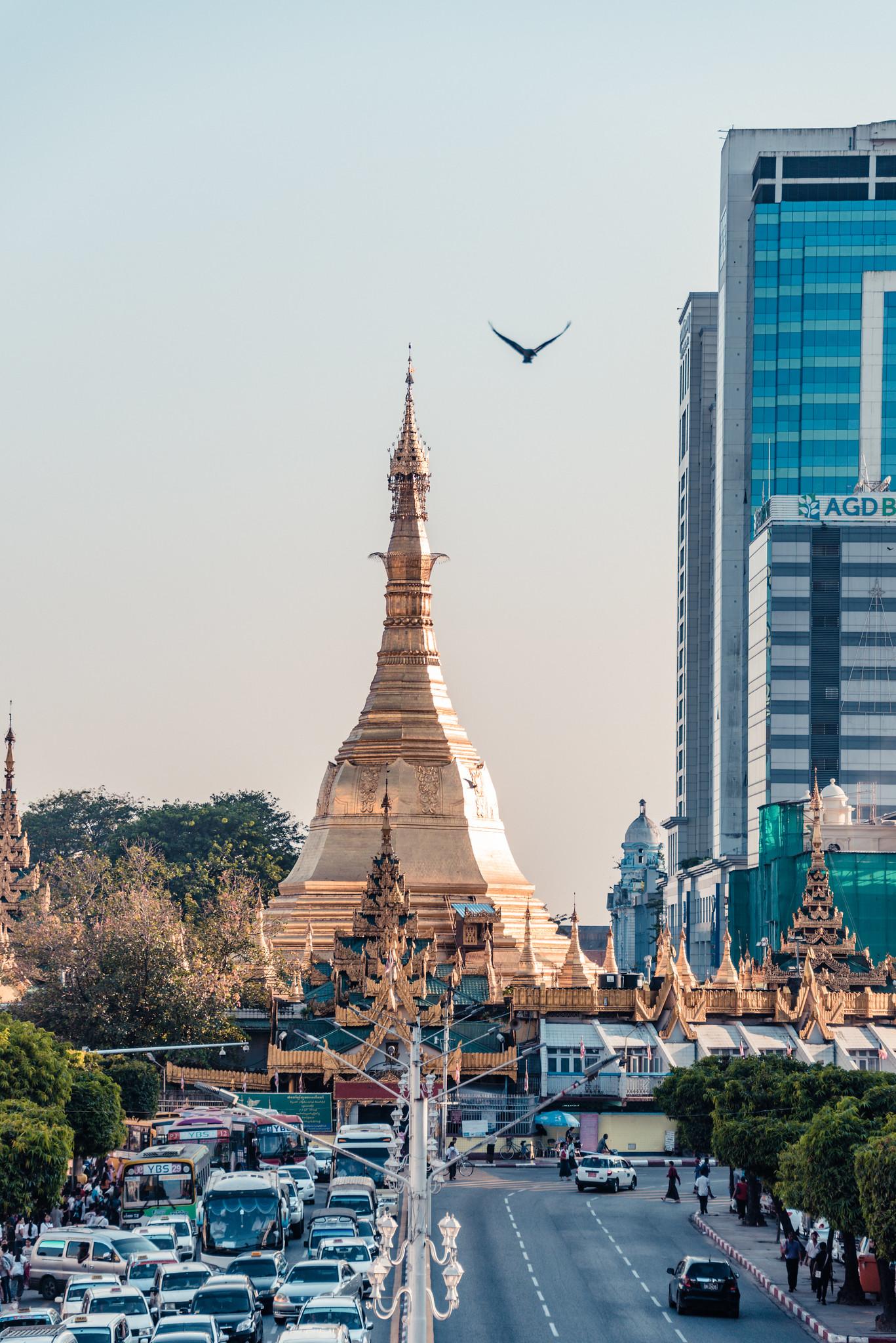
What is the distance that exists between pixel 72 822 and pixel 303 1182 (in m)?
116

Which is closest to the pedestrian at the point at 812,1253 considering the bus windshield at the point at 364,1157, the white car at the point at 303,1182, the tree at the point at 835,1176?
the tree at the point at 835,1176

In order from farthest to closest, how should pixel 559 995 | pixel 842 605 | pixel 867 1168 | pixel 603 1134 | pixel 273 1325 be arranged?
1. pixel 842 605
2. pixel 559 995
3. pixel 603 1134
4. pixel 273 1325
5. pixel 867 1168

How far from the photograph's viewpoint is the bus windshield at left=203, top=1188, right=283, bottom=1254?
58.1 meters

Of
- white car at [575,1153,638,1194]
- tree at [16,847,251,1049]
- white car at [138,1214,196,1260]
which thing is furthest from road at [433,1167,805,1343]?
tree at [16,847,251,1049]

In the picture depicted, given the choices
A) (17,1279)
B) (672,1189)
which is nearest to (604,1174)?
(672,1189)

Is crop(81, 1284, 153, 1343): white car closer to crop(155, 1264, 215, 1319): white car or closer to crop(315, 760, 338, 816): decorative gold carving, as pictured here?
crop(155, 1264, 215, 1319): white car

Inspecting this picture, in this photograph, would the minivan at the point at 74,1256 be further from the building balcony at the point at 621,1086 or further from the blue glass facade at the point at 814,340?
the blue glass facade at the point at 814,340

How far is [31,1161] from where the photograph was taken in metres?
55.1

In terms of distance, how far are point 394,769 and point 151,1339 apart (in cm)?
8949

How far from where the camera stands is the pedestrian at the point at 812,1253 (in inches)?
2144

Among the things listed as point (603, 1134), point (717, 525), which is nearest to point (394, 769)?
point (603, 1134)

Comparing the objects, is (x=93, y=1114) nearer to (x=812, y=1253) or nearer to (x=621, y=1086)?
(x=812, y=1253)

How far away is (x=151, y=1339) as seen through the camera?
40969 millimetres

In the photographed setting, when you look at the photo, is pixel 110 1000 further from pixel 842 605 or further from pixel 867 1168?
pixel 842 605
